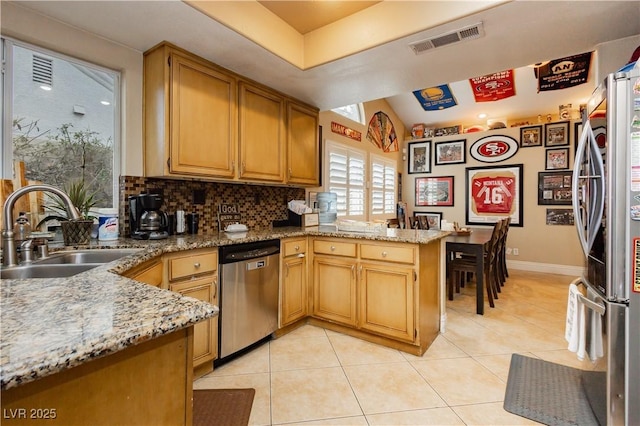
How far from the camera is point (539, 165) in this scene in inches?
207

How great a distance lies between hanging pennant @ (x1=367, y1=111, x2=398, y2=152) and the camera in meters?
5.52

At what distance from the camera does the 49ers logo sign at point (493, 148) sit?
5492 millimetres

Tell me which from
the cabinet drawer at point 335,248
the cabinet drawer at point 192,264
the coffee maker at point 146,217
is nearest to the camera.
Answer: the cabinet drawer at point 192,264

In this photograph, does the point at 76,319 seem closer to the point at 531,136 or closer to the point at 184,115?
the point at 184,115

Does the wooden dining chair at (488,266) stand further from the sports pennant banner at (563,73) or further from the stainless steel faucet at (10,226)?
the stainless steel faucet at (10,226)

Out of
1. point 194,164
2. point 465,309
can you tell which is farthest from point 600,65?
point 194,164

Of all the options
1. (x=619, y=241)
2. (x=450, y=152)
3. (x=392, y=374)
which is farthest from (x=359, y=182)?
(x=619, y=241)

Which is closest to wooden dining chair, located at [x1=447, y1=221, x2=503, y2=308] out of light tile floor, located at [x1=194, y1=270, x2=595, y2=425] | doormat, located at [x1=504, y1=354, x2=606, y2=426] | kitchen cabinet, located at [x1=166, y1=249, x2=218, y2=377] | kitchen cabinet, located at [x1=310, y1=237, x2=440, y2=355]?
light tile floor, located at [x1=194, y1=270, x2=595, y2=425]

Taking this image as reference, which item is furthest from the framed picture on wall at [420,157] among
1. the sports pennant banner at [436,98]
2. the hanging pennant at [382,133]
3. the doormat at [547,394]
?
the doormat at [547,394]

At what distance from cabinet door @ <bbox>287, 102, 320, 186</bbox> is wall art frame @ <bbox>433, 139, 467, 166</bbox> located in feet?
11.8

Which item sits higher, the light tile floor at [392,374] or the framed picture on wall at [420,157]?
the framed picture on wall at [420,157]

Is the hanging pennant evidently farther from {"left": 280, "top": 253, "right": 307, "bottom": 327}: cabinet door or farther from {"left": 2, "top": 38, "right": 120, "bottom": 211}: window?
{"left": 2, "top": 38, "right": 120, "bottom": 211}: window

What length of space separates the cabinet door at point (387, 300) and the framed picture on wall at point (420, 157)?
4.49m

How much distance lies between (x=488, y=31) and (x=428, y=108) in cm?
429
